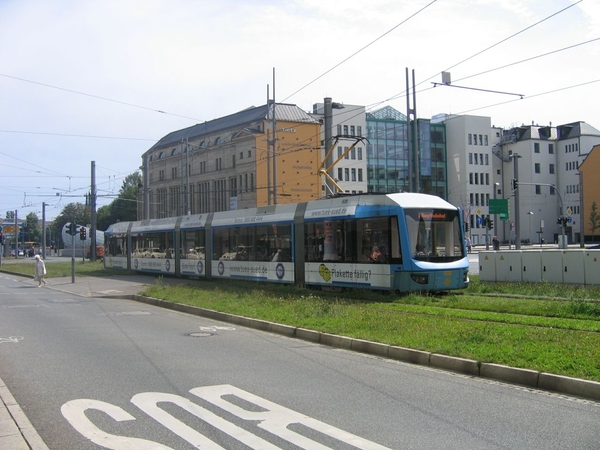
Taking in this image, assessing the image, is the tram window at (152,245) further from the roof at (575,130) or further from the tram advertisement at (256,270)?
the roof at (575,130)

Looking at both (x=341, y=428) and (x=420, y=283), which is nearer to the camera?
(x=341, y=428)

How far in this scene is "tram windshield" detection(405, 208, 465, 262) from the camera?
58.4 ft

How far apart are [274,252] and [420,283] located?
7.00 meters

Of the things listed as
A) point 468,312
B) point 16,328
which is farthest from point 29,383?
point 468,312

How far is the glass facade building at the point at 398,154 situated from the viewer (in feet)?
266

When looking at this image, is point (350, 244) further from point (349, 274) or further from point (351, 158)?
point (351, 158)

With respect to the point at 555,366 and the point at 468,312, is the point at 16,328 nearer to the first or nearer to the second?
the point at 468,312

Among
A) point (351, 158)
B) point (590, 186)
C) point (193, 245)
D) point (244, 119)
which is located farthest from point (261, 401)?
point (590, 186)

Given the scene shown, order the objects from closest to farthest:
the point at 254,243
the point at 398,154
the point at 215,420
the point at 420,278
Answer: the point at 215,420 < the point at 420,278 < the point at 254,243 < the point at 398,154

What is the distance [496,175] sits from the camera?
8638 cm

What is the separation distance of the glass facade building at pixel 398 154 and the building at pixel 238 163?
11873mm

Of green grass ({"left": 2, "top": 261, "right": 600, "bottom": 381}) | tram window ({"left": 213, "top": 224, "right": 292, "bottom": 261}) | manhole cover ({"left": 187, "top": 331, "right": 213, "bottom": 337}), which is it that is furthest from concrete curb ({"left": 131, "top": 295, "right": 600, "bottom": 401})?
tram window ({"left": 213, "top": 224, "right": 292, "bottom": 261})

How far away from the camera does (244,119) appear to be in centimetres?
7531

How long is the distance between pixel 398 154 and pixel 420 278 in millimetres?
67144
